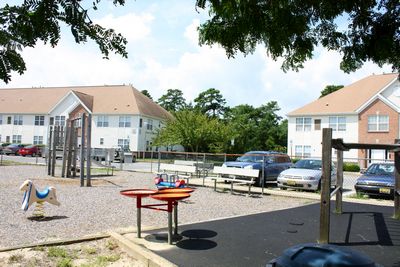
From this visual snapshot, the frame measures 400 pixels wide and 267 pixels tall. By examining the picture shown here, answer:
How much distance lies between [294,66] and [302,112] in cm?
4061

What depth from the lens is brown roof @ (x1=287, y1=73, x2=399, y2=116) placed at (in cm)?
4044

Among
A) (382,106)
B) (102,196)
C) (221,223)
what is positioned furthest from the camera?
(382,106)

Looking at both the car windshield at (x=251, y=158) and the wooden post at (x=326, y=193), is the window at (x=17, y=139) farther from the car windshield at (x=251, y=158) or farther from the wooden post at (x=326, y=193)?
the wooden post at (x=326, y=193)

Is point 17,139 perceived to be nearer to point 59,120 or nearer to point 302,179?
point 59,120

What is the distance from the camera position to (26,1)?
157 centimetres

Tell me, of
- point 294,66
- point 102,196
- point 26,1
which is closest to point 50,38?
point 26,1

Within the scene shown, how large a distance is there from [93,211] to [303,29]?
884 cm

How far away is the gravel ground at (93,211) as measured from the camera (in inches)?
320

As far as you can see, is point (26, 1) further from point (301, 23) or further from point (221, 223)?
point (221, 223)

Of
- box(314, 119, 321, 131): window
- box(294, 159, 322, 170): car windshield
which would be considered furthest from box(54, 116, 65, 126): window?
box(294, 159, 322, 170): car windshield

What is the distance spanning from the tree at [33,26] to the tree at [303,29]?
3.56 feet

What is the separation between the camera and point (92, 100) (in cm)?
5644

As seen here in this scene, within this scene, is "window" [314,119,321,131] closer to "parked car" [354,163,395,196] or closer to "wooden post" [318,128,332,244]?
"parked car" [354,163,395,196]

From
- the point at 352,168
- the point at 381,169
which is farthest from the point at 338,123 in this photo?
the point at 381,169
